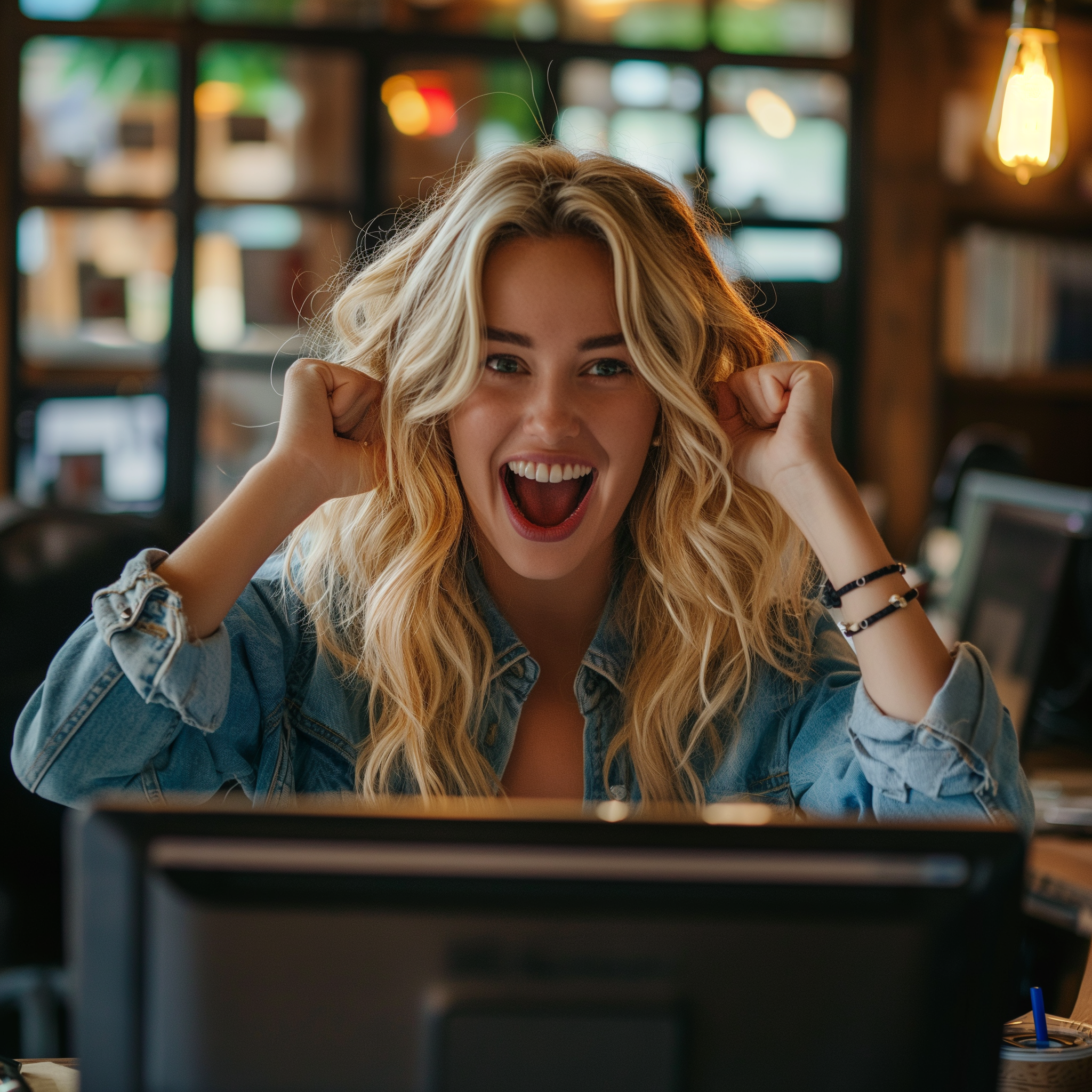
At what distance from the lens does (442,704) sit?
1337mm

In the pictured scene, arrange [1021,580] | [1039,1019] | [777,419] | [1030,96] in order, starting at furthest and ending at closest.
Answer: [1021,580], [1030,96], [777,419], [1039,1019]

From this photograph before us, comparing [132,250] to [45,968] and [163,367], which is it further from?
[45,968]

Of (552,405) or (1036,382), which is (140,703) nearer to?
(552,405)

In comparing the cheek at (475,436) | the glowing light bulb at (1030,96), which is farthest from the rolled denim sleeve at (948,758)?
the glowing light bulb at (1030,96)

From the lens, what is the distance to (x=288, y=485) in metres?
1.23

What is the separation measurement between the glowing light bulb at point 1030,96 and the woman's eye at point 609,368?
2.67 ft

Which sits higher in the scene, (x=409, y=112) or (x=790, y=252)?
(x=409, y=112)

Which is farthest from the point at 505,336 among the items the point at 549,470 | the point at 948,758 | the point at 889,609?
the point at 948,758

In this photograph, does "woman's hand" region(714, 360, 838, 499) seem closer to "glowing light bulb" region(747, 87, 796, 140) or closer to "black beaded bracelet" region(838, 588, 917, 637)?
"black beaded bracelet" region(838, 588, 917, 637)

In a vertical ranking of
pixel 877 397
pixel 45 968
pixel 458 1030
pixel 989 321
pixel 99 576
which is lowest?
pixel 45 968

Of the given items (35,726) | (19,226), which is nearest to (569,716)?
(35,726)

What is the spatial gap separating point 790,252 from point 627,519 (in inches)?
117

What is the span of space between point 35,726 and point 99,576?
0.80 m

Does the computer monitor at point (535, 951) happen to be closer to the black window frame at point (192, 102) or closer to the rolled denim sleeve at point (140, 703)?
the rolled denim sleeve at point (140, 703)
